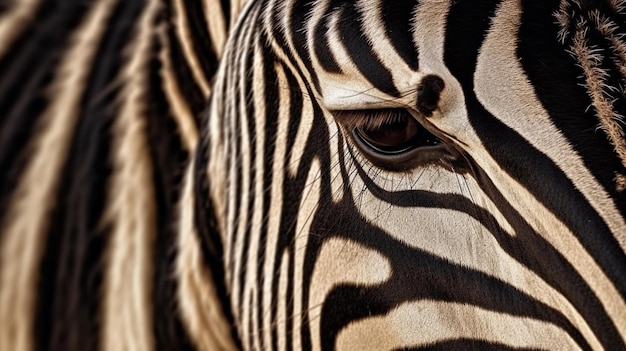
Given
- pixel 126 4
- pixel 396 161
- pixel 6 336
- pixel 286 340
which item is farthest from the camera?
pixel 126 4

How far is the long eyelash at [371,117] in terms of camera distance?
3.99ft

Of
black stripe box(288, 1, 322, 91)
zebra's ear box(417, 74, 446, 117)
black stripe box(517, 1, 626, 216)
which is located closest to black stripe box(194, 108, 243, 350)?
black stripe box(288, 1, 322, 91)

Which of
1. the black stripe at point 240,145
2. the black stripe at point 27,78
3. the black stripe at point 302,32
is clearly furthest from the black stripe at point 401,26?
the black stripe at point 27,78

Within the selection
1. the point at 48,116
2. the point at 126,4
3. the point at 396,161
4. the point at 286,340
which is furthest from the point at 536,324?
the point at 126,4

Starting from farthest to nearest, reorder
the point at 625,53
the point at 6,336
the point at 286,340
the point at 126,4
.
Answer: the point at 126,4, the point at 6,336, the point at 286,340, the point at 625,53

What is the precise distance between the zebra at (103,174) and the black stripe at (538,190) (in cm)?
83

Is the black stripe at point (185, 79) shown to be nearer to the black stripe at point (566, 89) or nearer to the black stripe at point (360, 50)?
the black stripe at point (360, 50)

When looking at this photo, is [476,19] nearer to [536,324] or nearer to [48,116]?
[536,324]

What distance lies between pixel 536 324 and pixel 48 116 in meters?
1.60

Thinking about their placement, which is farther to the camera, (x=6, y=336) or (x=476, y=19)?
(x=6, y=336)

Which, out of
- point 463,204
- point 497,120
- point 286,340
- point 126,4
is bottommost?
point 286,340

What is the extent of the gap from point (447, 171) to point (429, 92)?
0.12 meters

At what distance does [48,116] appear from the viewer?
7.41 ft

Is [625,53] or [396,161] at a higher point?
[625,53]
